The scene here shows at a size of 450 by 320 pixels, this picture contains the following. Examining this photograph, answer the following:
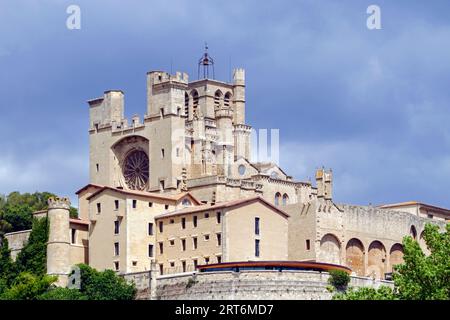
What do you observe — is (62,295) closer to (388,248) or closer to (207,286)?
(207,286)

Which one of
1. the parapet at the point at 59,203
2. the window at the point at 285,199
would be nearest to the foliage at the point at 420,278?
the parapet at the point at 59,203

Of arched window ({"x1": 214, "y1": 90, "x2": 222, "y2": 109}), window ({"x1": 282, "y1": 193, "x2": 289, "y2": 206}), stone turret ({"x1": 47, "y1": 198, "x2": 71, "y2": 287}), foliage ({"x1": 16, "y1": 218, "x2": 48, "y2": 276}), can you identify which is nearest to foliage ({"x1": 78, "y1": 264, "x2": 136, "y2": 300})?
stone turret ({"x1": 47, "y1": 198, "x2": 71, "y2": 287})

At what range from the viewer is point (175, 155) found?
4134 inches

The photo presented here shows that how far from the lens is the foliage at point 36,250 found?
96.6 metres

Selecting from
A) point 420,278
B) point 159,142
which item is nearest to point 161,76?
point 159,142

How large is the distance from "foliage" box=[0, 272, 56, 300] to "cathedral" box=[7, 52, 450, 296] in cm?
255

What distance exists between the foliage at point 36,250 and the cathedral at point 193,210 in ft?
4.04

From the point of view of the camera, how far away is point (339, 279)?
88375 mm

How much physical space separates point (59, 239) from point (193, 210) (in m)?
8.53

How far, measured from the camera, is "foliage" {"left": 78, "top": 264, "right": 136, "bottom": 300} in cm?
9038

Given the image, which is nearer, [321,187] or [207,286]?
[207,286]
